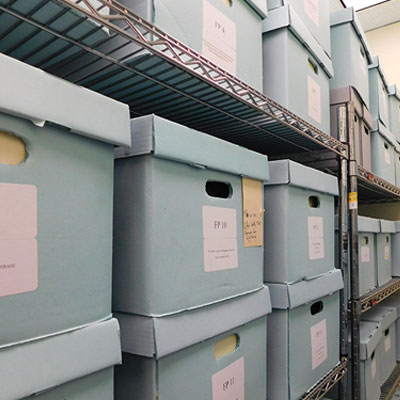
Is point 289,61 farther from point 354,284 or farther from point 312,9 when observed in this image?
point 354,284

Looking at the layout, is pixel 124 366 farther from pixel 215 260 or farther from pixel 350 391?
pixel 350 391

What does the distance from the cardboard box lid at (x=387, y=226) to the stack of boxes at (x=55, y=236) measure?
133 centimetres

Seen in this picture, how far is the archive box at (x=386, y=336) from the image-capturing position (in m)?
1.38

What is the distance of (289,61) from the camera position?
2.59 feet

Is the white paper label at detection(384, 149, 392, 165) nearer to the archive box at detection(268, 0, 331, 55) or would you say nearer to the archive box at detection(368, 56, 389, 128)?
the archive box at detection(368, 56, 389, 128)

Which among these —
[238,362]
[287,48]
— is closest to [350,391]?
[238,362]

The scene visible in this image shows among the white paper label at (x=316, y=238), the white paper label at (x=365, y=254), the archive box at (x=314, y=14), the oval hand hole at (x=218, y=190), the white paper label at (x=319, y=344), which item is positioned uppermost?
the archive box at (x=314, y=14)

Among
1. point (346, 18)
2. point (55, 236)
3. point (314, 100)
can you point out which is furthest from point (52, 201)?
point (346, 18)

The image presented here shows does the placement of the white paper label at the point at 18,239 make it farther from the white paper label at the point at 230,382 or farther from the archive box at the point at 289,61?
the archive box at the point at 289,61

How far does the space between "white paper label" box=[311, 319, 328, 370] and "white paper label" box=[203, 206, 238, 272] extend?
366 mm

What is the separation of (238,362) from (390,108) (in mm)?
1463

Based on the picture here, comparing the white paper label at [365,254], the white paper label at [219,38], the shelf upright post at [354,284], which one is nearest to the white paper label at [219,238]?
the white paper label at [219,38]

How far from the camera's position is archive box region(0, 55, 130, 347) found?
319 mm

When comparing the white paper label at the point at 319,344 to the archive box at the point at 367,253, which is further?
the archive box at the point at 367,253
